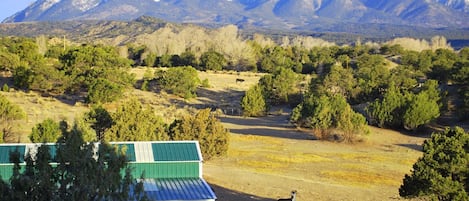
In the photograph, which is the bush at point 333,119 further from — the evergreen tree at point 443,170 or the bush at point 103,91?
the evergreen tree at point 443,170

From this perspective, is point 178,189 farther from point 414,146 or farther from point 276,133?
point 276,133

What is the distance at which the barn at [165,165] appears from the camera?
14.5 m

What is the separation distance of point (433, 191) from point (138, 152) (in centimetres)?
822

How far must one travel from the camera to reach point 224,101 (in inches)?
1992

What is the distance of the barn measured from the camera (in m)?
14.5

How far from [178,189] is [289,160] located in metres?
11.9

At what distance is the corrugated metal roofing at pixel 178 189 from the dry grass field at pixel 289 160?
3.21m

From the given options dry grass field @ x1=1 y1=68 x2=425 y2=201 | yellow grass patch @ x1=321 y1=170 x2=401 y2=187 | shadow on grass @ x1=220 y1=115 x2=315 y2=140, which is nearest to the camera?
dry grass field @ x1=1 y1=68 x2=425 y2=201

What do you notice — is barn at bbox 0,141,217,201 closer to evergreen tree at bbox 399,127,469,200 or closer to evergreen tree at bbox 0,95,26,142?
evergreen tree at bbox 399,127,469,200

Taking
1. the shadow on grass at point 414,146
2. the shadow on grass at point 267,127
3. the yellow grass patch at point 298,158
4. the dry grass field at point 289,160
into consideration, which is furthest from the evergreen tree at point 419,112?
the yellow grass patch at point 298,158

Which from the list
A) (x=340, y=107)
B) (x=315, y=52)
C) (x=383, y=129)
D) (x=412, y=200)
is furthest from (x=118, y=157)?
(x=315, y=52)

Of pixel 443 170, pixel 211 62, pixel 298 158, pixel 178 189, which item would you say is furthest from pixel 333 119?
pixel 211 62

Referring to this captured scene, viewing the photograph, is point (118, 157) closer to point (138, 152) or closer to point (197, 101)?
point (138, 152)

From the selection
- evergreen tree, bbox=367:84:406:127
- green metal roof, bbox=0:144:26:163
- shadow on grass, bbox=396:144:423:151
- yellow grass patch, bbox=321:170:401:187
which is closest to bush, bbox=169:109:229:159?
yellow grass patch, bbox=321:170:401:187
